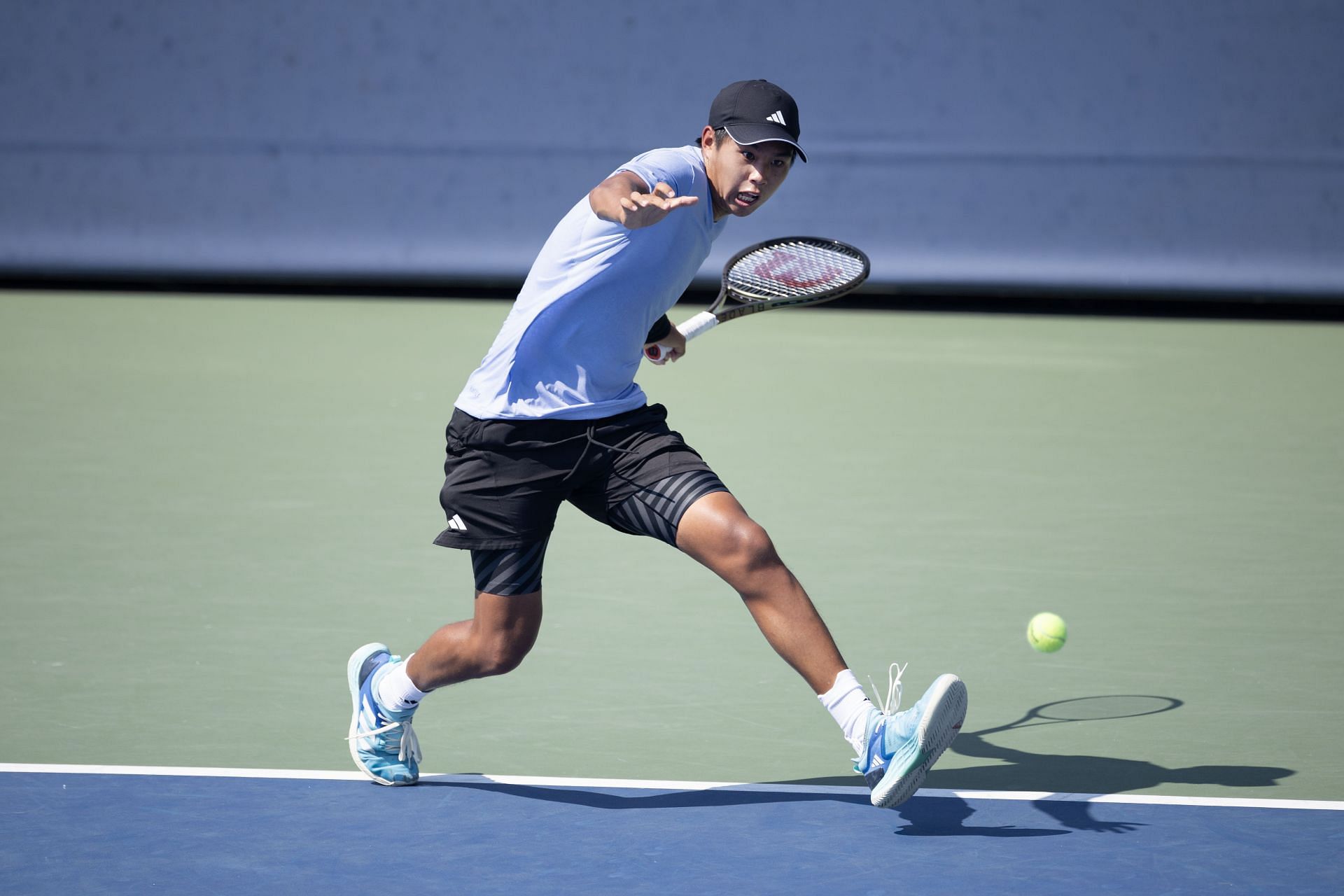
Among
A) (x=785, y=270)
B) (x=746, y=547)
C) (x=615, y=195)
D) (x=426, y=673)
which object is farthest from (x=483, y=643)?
(x=785, y=270)

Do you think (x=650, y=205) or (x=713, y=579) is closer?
(x=650, y=205)

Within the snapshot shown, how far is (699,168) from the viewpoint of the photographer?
12.6ft

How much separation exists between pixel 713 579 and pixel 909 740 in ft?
7.83

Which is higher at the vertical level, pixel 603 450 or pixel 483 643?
pixel 603 450

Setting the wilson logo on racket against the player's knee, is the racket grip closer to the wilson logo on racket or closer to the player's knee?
the wilson logo on racket

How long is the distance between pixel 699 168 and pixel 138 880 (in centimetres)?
184

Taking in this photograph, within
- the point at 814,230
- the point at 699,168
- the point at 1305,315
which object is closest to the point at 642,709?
the point at 699,168

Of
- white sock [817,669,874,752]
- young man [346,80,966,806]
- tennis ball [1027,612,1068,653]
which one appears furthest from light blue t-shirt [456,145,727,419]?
tennis ball [1027,612,1068,653]

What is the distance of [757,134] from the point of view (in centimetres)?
376

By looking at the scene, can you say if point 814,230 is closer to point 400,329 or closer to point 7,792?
point 400,329

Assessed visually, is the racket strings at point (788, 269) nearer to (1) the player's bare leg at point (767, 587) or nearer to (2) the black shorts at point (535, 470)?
(2) the black shorts at point (535, 470)

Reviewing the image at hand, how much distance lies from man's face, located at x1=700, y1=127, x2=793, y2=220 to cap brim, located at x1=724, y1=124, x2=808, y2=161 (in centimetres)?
2

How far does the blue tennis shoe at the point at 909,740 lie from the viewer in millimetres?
3537

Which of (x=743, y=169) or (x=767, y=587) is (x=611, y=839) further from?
(x=743, y=169)
